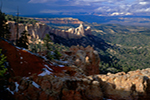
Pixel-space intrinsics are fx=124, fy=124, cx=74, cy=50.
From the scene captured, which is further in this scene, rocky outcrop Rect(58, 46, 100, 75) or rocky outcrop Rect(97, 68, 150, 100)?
rocky outcrop Rect(58, 46, 100, 75)

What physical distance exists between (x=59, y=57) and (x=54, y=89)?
29.4 meters

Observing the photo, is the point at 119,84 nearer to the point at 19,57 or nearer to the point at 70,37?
the point at 19,57

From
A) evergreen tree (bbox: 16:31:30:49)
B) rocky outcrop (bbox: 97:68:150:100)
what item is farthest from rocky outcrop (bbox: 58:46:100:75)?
rocky outcrop (bbox: 97:68:150:100)

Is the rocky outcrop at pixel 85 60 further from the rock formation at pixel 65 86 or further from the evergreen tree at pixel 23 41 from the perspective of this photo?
the evergreen tree at pixel 23 41

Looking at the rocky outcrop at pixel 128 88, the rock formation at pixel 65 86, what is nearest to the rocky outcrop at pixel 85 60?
the rock formation at pixel 65 86

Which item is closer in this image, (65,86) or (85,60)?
(65,86)

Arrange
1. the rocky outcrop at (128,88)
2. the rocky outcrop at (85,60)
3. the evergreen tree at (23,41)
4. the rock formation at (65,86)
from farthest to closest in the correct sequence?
1. the evergreen tree at (23,41)
2. the rocky outcrop at (85,60)
3. the rocky outcrop at (128,88)
4. the rock formation at (65,86)

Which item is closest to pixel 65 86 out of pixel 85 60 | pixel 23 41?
pixel 85 60

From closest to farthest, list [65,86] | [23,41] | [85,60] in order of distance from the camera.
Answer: [65,86] → [85,60] → [23,41]

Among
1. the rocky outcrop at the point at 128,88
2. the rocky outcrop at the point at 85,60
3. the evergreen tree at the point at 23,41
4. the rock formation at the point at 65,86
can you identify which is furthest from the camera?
the evergreen tree at the point at 23,41

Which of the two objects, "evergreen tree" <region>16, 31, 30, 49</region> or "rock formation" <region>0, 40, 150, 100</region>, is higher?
"evergreen tree" <region>16, 31, 30, 49</region>

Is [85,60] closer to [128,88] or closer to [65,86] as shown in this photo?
[128,88]

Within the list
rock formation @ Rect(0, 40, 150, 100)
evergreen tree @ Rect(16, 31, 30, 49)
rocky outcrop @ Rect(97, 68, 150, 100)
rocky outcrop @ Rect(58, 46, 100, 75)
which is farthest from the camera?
evergreen tree @ Rect(16, 31, 30, 49)

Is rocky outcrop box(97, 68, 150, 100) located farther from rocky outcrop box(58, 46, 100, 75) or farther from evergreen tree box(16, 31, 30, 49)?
evergreen tree box(16, 31, 30, 49)
